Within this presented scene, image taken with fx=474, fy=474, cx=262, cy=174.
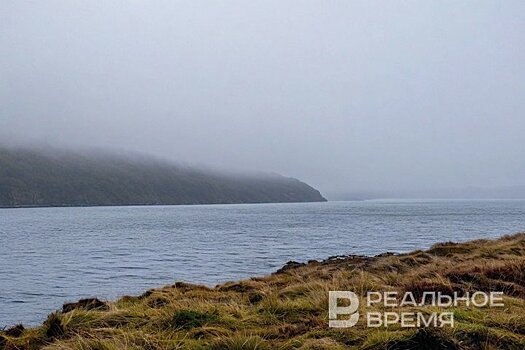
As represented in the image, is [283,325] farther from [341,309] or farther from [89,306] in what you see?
[89,306]

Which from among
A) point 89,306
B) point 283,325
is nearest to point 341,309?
point 283,325

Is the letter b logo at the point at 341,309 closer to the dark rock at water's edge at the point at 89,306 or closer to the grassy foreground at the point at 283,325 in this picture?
the grassy foreground at the point at 283,325

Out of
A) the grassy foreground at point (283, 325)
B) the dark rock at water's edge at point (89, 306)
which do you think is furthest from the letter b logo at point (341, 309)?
the dark rock at water's edge at point (89, 306)

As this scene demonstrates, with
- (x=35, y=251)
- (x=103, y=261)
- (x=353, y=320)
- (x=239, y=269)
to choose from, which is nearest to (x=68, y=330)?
(x=353, y=320)

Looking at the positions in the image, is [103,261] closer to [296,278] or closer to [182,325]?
[296,278]

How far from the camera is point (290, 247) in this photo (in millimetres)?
42344

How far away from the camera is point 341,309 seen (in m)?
8.11

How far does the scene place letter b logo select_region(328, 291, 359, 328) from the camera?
7.18 metres

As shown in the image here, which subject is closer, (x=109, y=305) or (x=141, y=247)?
(x=109, y=305)

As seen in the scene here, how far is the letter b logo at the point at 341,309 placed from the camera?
718cm

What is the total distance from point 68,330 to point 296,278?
7.64m

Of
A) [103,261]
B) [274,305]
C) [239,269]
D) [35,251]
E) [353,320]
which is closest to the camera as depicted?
[353,320]

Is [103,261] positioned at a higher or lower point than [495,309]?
lower

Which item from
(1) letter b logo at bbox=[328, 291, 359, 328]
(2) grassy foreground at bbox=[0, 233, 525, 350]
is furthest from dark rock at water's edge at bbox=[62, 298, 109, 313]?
(1) letter b logo at bbox=[328, 291, 359, 328]
